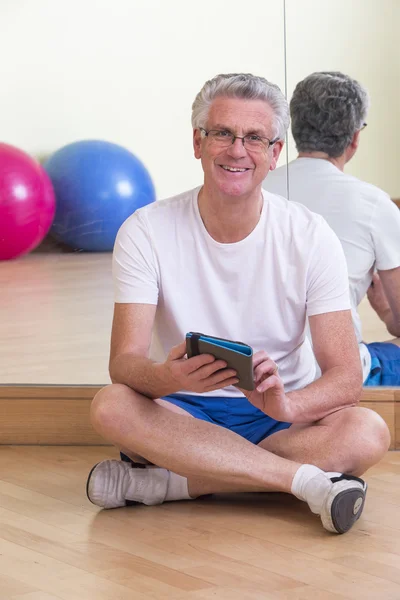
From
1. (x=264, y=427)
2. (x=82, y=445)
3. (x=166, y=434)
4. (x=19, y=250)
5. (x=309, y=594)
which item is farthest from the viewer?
(x=19, y=250)

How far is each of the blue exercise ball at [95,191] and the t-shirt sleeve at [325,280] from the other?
0.78m

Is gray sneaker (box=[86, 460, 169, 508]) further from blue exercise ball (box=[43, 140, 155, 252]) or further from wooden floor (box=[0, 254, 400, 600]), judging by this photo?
blue exercise ball (box=[43, 140, 155, 252])

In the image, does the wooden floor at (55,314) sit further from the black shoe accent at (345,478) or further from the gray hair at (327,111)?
the black shoe accent at (345,478)

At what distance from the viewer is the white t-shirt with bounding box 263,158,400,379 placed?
107 inches

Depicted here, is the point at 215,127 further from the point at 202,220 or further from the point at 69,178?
the point at 69,178

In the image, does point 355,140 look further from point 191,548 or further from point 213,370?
point 191,548

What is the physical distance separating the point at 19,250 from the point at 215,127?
98cm

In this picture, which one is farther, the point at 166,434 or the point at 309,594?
the point at 166,434

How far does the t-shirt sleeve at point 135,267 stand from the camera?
7.44 feet

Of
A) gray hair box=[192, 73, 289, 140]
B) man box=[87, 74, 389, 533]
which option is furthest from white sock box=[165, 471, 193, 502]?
gray hair box=[192, 73, 289, 140]

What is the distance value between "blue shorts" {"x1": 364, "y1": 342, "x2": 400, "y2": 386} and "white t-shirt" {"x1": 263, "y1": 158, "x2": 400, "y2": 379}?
23 mm

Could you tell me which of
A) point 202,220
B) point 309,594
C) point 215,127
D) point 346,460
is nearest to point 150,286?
point 202,220

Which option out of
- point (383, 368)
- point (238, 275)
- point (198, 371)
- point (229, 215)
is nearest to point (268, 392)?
point (198, 371)

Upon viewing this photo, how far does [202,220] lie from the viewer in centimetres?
233
